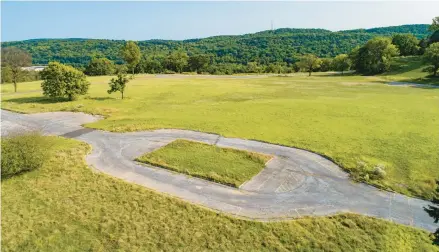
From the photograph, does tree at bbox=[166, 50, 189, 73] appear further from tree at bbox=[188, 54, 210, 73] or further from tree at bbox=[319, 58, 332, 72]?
tree at bbox=[319, 58, 332, 72]

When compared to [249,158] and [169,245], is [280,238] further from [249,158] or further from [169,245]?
[249,158]

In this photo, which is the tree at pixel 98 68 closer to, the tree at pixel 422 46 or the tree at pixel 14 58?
the tree at pixel 14 58

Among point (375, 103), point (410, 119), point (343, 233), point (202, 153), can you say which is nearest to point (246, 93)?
point (375, 103)

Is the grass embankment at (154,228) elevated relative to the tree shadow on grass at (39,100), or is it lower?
lower

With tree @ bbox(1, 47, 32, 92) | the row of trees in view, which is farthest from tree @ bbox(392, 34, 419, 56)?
tree @ bbox(1, 47, 32, 92)

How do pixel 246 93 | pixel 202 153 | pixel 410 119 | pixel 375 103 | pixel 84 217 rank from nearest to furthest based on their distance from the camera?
pixel 84 217, pixel 202 153, pixel 410 119, pixel 375 103, pixel 246 93

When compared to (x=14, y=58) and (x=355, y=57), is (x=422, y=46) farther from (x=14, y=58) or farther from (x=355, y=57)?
(x=14, y=58)

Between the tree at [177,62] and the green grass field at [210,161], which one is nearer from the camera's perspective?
the green grass field at [210,161]

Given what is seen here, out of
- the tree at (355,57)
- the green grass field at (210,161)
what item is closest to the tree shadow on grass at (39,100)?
the green grass field at (210,161)
